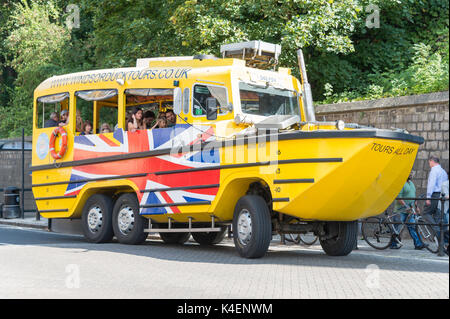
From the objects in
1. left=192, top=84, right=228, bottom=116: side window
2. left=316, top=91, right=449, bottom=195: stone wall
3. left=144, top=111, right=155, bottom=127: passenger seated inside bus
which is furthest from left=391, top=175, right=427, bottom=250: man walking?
left=144, top=111, right=155, bottom=127: passenger seated inside bus

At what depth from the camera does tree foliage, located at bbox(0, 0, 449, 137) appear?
1920cm

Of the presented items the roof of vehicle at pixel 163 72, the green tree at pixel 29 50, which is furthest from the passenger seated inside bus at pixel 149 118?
the green tree at pixel 29 50

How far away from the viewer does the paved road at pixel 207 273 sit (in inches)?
317

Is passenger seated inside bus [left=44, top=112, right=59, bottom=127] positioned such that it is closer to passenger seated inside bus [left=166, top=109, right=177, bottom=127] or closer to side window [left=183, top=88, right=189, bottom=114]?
passenger seated inside bus [left=166, top=109, right=177, bottom=127]

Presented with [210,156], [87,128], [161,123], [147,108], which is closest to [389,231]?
[210,156]

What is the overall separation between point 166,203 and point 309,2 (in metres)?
8.76

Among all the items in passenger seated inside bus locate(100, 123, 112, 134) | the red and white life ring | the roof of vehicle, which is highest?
the roof of vehicle

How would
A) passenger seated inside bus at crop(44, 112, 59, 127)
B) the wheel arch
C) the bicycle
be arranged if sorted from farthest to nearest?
passenger seated inside bus at crop(44, 112, 59, 127) → the bicycle → the wheel arch

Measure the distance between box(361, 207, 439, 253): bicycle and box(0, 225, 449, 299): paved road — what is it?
1.18 feet

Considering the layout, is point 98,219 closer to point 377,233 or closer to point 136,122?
point 136,122

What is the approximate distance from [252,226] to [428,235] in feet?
14.5
